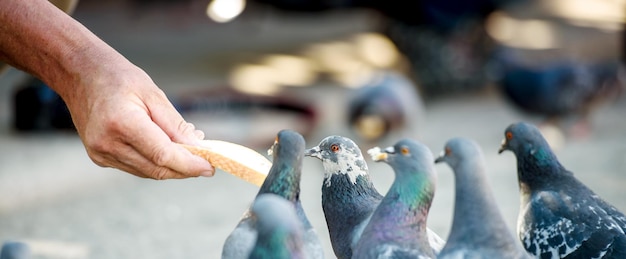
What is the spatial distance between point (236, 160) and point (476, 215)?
56cm

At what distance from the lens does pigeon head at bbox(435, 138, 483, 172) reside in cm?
198

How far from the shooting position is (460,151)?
1.99 meters

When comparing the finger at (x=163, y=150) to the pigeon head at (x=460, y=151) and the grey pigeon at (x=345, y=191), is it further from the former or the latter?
the pigeon head at (x=460, y=151)

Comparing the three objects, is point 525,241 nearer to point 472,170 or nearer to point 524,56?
point 472,170

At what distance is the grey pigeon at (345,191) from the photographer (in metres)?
2.42

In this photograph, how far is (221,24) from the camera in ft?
33.9

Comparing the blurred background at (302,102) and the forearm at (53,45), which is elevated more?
the blurred background at (302,102)

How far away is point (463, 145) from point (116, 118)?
77cm

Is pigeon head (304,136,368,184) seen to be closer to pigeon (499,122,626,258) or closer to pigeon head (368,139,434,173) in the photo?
pigeon head (368,139,434,173)

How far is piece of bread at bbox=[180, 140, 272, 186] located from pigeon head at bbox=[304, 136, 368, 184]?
14 cm

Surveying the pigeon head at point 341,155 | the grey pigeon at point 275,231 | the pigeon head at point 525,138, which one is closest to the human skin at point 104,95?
the pigeon head at point 341,155

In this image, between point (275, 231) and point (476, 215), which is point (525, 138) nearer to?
point (476, 215)

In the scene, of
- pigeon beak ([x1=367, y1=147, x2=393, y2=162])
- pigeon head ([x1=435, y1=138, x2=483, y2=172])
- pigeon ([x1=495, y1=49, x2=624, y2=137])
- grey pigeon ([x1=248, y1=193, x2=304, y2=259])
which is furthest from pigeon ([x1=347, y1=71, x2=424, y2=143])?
grey pigeon ([x1=248, y1=193, x2=304, y2=259])

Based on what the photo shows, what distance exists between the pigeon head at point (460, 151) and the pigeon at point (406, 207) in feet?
0.23
